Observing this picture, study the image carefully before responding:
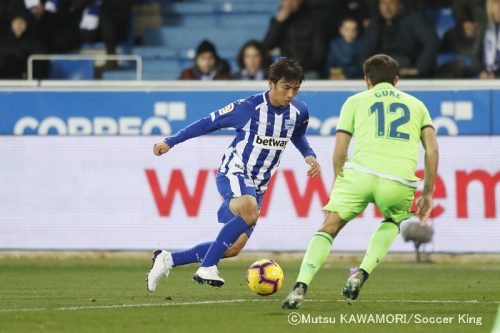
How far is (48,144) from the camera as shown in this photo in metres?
17.2

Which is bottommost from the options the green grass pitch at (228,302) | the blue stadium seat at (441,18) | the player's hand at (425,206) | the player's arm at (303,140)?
the green grass pitch at (228,302)

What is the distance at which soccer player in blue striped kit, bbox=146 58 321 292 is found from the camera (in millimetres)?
11297

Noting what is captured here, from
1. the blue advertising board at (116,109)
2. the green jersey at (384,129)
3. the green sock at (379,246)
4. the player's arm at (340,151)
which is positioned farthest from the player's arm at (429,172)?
the blue advertising board at (116,109)

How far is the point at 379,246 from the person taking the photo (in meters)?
10.1

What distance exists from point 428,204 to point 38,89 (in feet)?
27.3

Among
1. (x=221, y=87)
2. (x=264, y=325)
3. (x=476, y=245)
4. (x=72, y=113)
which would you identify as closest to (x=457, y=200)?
(x=476, y=245)

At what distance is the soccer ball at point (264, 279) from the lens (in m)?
11.0

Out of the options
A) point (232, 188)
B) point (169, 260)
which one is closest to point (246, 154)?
point (232, 188)

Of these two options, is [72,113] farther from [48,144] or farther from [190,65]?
[190,65]

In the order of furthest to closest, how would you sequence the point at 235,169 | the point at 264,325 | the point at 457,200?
the point at 457,200, the point at 235,169, the point at 264,325

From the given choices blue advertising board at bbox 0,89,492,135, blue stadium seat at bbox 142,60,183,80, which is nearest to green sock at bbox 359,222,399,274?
blue advertising board at bbox 0,89,492,135

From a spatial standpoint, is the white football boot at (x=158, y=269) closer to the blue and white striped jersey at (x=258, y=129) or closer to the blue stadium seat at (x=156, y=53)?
the blue and white striped jersey at (x=258, y=129)

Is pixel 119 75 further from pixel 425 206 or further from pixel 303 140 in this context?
pixel 425 206

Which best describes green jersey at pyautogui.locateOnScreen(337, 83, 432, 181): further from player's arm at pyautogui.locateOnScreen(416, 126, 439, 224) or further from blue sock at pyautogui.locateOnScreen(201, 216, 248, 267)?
blue sock at pyautogui.locateOnScreen(201, 216, 248, 267)
